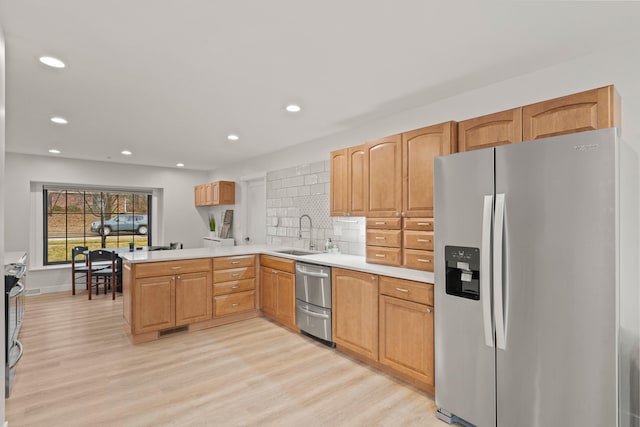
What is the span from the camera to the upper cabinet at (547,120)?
1926mm

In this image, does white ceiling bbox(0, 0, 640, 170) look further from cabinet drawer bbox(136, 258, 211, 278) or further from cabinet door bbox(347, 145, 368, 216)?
cabinet drawer bbox(136, 258, 211, 278)

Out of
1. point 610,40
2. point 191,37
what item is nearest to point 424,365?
point 610,40

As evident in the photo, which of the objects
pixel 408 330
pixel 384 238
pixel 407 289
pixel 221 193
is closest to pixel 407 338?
pixel 408 330

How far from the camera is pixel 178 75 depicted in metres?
2.51

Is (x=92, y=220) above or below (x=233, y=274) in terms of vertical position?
above

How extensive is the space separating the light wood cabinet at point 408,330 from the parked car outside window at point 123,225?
6067 millimetres

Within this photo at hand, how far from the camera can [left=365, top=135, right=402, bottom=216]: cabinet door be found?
2947 mm

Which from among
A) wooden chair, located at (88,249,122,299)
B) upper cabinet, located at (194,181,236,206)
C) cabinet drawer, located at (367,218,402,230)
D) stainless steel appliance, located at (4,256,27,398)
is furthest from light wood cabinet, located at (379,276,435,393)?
wooden chair, located at (88,249,122,299)

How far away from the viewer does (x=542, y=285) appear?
171 centimetres

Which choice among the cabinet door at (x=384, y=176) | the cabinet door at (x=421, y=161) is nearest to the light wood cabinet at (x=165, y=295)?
the cabinet door at (x=384, y=176)

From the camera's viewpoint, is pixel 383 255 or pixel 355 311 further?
pixel 383 255

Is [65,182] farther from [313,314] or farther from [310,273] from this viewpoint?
[313,314]

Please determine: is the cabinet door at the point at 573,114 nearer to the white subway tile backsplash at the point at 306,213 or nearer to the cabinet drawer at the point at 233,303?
the white subway tile backsplash at the point at 306,213

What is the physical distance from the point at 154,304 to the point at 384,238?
8.32 ft
